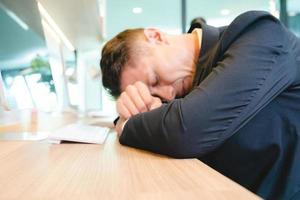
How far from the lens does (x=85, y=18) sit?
183 centimetres

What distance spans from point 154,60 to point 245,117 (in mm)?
342

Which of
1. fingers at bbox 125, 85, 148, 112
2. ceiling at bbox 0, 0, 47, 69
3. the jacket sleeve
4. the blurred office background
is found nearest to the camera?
the jacket sleeve

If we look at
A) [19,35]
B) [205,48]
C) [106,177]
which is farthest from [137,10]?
[106,177]

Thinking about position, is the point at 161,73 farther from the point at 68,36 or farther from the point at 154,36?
the point at 68,36

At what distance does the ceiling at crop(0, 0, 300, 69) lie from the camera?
1.10m

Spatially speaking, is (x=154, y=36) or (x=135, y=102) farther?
(x=154, y=36)

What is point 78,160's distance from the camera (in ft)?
1.61

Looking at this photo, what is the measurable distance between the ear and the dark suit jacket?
0.75 feet

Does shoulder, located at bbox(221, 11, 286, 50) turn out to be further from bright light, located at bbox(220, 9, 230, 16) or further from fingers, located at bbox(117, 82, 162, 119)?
bright light, located at bbox(220, 9, 230, 16)

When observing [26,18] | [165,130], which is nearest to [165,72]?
[165,130]

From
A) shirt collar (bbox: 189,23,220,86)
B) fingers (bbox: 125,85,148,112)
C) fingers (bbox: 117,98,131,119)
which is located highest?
shirt collar (bbox: 189,23,220,86)

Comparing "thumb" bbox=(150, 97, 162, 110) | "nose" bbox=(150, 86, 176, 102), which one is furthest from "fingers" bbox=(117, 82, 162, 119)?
"nose" bbox=(150, 86, 176, 102)

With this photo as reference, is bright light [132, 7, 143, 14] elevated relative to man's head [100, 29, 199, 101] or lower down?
lower down

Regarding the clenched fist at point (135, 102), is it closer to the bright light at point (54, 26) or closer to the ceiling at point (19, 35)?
the ceiling at point (19, 35)
